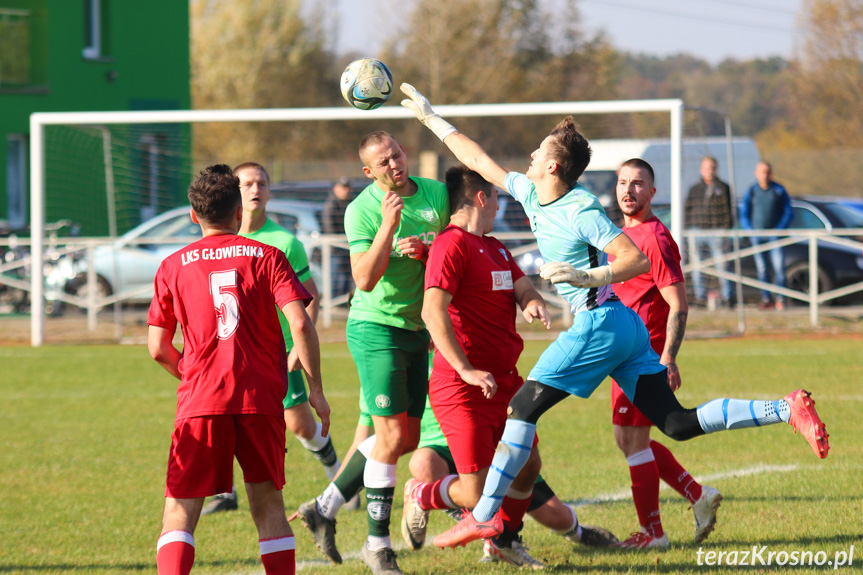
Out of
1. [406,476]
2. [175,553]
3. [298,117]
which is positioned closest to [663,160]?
[298,117]

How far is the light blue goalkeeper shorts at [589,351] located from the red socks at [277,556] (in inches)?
52.3

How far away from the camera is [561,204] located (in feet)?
14.3

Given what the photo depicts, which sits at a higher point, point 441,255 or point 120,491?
point 441,255

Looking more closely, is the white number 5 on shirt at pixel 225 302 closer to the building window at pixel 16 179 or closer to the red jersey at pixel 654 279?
the red jersey at pixel 654 279

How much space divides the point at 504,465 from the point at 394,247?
1223mm

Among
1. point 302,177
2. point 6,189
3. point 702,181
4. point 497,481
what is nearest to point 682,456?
point 497,481

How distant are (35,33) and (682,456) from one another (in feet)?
82.5

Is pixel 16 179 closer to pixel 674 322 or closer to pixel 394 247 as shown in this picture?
pixel 394 247

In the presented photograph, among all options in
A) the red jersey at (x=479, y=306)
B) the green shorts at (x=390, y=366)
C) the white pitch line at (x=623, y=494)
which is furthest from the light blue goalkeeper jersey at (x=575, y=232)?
the white pitch line at (x=623, y=494)

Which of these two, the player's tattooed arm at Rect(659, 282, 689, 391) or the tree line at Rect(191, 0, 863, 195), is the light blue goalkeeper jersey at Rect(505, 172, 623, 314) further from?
the tree line at Rect(191, 0, 863, 195)

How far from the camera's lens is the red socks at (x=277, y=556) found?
3.85 metres

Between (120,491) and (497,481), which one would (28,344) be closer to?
(120,491)

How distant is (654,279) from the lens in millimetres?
5070

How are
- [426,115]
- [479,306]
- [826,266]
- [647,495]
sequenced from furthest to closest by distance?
[826,266]
[426,115]
[647,495]
[479,306]
